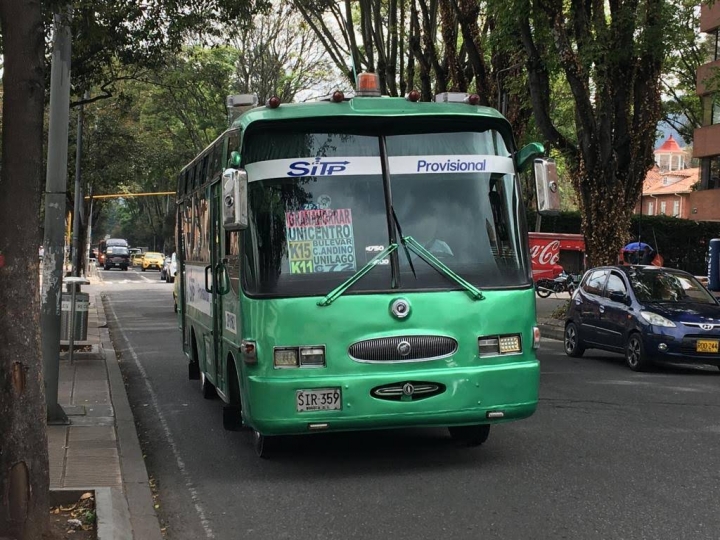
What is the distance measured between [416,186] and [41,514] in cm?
365

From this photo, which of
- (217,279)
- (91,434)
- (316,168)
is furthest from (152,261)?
(316,168)

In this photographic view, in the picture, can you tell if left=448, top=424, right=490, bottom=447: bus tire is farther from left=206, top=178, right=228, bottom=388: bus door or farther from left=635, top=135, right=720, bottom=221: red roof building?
left=635, top=135, right=720, bottom=221: red roof building

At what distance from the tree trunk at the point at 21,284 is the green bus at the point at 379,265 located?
5.89 ft

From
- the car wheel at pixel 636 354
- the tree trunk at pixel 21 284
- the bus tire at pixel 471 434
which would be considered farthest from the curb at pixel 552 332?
the tree trunk at pixel 21 284

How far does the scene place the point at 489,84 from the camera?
79.6ft

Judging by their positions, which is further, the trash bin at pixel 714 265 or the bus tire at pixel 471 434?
the trash bin at pixel 714 265

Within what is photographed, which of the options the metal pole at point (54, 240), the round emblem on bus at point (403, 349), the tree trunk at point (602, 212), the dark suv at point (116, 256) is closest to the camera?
the round emblem on bus at point (403, 349)

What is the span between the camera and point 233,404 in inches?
334

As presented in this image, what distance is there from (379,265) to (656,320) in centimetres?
795

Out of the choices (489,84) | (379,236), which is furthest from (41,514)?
(489,84)

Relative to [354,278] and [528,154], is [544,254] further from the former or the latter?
[354,278]

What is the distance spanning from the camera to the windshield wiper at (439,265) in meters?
7.32

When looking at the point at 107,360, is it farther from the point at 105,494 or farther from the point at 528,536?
the point at 528,536

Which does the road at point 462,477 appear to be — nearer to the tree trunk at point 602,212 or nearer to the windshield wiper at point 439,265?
the windshield wiper at point 439,265
